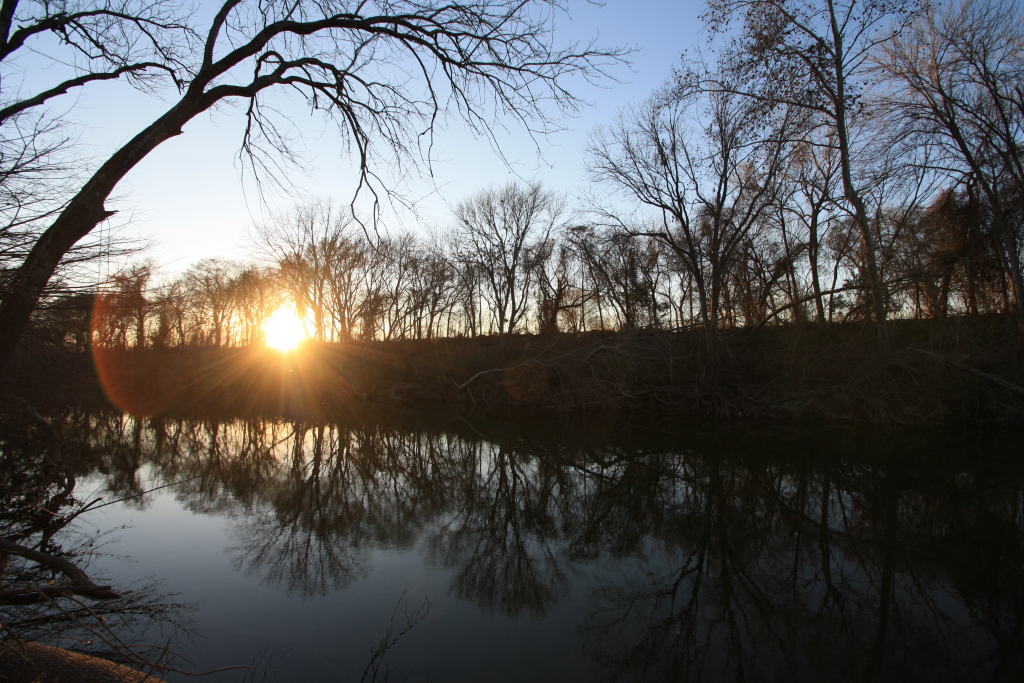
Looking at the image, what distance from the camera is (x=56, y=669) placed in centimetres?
298

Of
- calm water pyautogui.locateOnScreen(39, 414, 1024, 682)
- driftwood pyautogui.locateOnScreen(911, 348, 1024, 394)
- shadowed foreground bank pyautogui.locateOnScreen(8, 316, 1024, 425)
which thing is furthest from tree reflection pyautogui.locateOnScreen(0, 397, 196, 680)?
driftwood pyautogui.locateOnScreen(911, 348, 1024, 394)

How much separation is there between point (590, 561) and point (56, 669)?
15.1 feet

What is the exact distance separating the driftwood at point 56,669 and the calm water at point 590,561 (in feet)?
2.70

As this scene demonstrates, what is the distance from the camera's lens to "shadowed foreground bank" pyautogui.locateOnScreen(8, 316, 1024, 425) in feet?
42.4

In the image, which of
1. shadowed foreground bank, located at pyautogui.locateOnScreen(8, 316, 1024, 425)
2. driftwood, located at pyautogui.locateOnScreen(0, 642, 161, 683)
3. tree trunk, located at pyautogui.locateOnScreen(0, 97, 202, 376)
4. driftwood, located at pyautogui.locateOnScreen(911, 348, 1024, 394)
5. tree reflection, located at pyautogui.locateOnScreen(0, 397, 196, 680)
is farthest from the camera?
shadowed foreground bank, located at pyautogui.locateOnScreen(8, 316, 1024, 425)

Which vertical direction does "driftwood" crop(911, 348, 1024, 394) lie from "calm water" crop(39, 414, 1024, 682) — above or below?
above

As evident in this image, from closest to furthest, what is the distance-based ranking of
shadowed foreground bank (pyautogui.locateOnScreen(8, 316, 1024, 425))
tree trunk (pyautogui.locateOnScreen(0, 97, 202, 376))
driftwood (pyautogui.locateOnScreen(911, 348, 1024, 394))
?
tree trunk (pyautogui.locateOnScreen(0, 97, 202, 376)), driftwood (pyautogui.locateOnScreen(911, 348, 1024, 394)), shadowed foreground bank (pyautogui.locateOnScreen(8, 316, 1024, 425))

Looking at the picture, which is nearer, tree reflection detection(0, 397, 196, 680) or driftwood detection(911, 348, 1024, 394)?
tree reflection detection(0, 397, 196, 680)

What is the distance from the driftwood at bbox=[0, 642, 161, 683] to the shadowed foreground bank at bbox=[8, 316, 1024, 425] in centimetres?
485

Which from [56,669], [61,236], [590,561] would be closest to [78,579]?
[56,669]

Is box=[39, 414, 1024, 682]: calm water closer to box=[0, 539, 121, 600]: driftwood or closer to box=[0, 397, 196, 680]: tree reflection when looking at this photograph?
box=[0, 397, 196, 680]: tree reflection

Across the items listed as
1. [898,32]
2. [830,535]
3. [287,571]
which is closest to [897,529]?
[830,535]

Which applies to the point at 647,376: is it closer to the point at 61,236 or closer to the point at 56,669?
the point at 61,236

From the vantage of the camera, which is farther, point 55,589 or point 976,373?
point 976,373
